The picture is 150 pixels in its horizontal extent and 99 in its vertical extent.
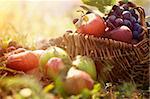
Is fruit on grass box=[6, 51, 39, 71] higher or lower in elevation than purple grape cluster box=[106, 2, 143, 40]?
lower

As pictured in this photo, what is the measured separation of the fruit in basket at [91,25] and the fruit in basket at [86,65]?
4.4 inches

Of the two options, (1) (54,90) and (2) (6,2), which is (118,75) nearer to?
(1) (54,90)

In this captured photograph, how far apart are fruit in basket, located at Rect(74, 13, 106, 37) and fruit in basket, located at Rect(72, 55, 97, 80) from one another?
0.11 metres

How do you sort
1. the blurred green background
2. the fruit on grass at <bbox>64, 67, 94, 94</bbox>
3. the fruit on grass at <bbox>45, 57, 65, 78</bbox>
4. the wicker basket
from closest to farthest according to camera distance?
the fruit on grass at <bbox>64, 67, 94, 94</bbox> < the fruit on grass at <bbox>45, 57, 65, 78</bbox> < the wicker basket < the blurred green background

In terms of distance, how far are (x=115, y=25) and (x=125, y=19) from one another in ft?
0.14

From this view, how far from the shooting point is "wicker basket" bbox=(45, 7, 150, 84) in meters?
1.31

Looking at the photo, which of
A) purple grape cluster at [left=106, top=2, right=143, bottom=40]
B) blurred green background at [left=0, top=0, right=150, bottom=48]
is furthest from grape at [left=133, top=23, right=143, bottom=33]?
blurred green background at [left=0, top=0, right=150, bottom=48]

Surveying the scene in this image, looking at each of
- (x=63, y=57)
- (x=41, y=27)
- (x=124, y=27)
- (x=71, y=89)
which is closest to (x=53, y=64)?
(x=63, y=57)

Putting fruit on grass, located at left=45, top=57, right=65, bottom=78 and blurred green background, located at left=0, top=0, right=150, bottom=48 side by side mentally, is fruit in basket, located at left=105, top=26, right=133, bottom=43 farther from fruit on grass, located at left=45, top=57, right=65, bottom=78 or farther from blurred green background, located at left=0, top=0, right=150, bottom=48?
blurred green background, located at left=0, top=0, right=150, bottom=48

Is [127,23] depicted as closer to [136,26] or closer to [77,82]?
[136,26]

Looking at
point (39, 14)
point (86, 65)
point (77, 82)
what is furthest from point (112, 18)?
point (39, 14)

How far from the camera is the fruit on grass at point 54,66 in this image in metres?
1.20

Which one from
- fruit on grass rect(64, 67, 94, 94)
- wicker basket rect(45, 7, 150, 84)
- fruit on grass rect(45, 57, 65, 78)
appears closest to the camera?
fruit on grass rect(64, 67, 94, 94)

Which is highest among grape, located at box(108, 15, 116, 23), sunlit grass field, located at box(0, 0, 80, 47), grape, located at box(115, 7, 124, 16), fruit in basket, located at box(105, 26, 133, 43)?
grape, located at box(115, 7, 124, 16)
